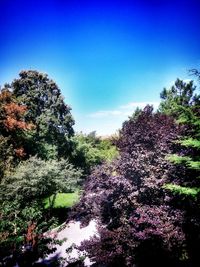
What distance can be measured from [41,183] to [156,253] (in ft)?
27.2

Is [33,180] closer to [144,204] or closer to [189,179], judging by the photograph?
[144,204]

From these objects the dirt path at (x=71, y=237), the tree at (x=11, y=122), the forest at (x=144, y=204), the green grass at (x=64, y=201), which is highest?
the tree at (x=11, y=122)

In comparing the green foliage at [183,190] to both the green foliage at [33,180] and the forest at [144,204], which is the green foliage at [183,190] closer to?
the forest at [144,204]

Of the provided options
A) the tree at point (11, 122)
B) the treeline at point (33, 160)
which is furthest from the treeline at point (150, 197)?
the tree at point (11, 122)

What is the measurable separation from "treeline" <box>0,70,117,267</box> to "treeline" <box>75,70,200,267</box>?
6.94 feet

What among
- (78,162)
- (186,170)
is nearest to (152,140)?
(186,170)

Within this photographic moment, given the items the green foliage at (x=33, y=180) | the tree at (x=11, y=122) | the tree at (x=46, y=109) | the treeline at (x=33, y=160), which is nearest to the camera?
the treeline at (x=33, y=160)

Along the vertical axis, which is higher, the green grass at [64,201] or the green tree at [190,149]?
the green tree at [190,149]

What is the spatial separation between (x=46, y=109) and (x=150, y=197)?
75.7ft

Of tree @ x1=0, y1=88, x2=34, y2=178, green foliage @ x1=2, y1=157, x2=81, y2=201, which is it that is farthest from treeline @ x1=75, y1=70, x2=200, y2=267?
tree @ x1=0, y1=88, x2=34, y2=178

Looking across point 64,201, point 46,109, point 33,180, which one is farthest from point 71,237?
point 46,109

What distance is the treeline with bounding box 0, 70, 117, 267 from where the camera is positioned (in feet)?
38.4

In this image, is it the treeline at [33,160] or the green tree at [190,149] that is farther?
Answer: the treeline at [33,160]

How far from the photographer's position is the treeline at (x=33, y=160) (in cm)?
1171
